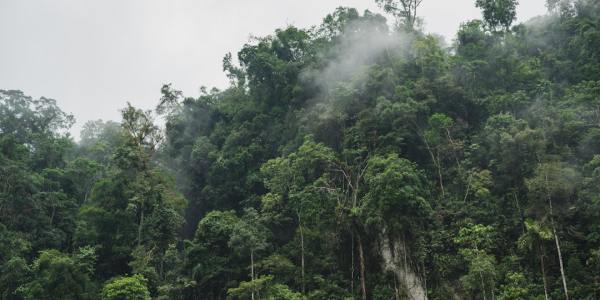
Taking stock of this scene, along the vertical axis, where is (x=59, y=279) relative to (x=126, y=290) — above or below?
above

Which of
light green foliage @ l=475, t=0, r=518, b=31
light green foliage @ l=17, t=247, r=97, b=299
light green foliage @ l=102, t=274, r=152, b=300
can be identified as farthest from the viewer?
light green foliage @ l=475, t=0, r=518, b=31

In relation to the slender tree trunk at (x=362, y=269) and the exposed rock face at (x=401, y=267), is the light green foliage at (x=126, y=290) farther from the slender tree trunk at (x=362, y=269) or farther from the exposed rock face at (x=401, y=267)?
the exposed rock face at (x=401, y=267)

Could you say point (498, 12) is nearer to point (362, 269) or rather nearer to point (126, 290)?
point (362, 269)

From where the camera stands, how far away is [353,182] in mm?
23672

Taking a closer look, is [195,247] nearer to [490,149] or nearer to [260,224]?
[260,224]

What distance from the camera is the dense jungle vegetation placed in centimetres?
1927

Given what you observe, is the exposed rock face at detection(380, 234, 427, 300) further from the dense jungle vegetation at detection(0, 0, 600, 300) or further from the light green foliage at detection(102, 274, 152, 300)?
the light green foliage at detection(102, 274, 152, 300)

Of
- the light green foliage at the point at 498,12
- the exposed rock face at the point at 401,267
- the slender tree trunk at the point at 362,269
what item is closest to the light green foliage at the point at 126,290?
the slender tree trunk at the point at 362,269

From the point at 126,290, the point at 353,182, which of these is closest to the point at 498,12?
the point at 353,182

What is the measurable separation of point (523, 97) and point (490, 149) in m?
4.02

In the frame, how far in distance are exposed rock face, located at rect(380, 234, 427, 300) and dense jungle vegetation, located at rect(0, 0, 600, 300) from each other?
68 millimetres

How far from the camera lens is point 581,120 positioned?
20.9m

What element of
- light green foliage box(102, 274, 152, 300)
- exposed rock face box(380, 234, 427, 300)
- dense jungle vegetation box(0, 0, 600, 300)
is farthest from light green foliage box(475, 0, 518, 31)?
light green foliage box(102, 274, 152, 300)

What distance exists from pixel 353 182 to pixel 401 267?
4853 millimetres
